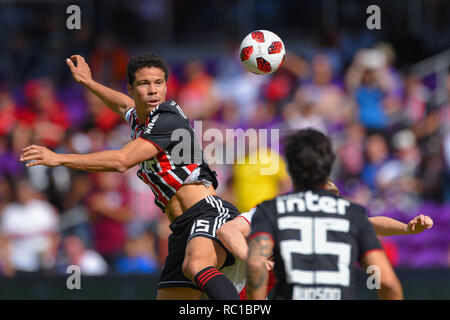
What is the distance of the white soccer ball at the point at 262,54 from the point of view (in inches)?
252

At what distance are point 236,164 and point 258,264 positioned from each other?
6.12 metres

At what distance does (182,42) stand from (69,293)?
22.9 feet

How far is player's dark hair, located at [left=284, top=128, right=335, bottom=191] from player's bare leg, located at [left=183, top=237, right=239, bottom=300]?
1.25 metres

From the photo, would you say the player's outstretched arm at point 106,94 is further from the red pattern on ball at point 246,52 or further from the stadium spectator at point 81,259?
the stadium spectator at point 81,259

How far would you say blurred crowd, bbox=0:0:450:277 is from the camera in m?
9.88

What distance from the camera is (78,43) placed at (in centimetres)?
1364

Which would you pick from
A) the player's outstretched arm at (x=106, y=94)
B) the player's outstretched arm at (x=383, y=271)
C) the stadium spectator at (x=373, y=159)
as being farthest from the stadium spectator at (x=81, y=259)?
the player's outstretched arm at (x=383, y=271)

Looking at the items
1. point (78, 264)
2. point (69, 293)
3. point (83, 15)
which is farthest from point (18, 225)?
point (83, 15)

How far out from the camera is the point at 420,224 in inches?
181

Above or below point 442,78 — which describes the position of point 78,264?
below

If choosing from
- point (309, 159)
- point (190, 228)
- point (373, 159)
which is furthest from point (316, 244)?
point (373, 159)

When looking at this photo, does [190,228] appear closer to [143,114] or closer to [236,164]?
[143,114]

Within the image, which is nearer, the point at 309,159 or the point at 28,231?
the point at 309,159

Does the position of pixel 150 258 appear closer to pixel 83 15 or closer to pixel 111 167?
pixel 111 167
